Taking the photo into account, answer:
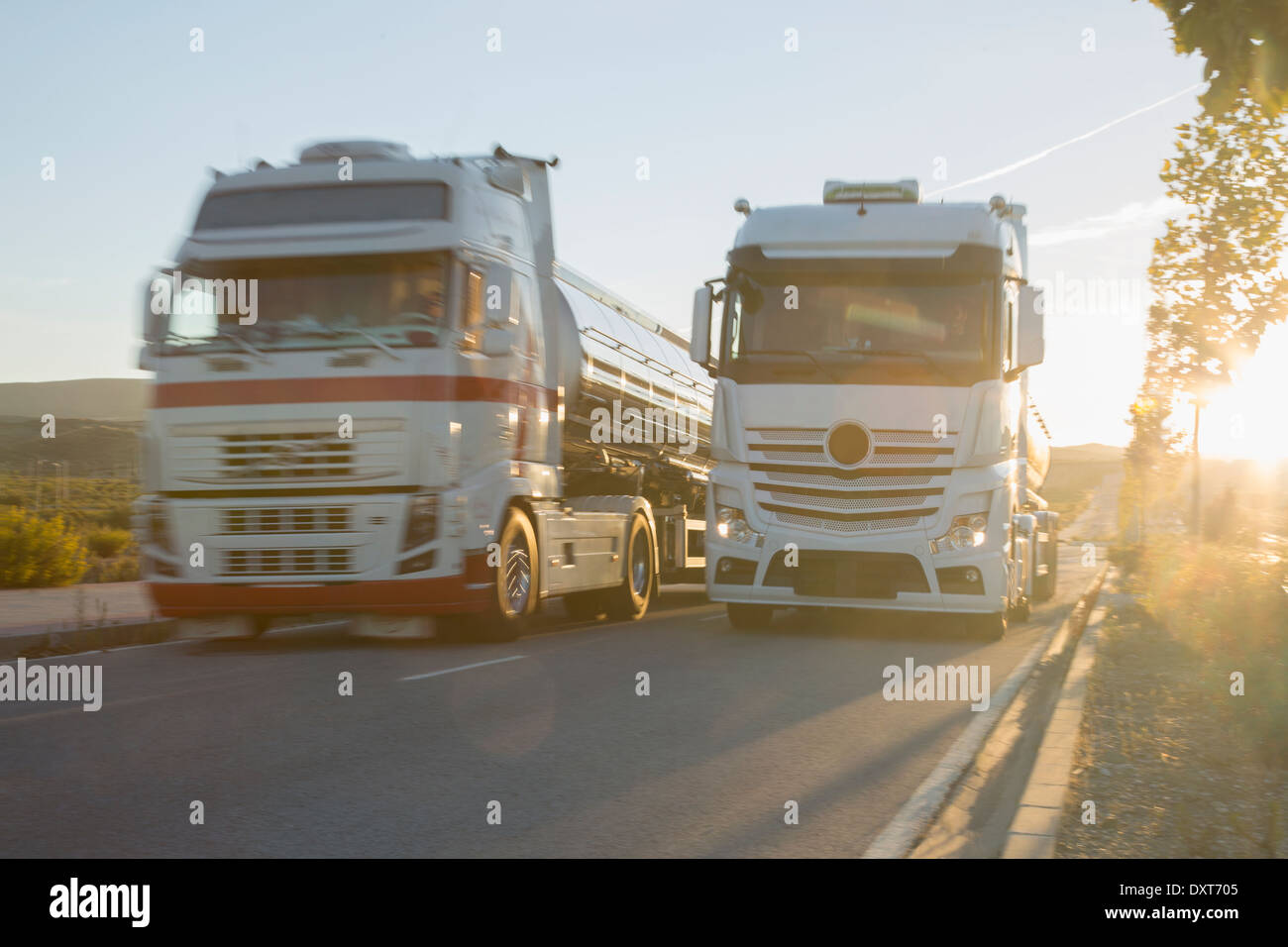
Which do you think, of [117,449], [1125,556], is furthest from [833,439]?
[117,449]

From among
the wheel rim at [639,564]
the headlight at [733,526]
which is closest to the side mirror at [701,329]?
the headlight at [733,526]

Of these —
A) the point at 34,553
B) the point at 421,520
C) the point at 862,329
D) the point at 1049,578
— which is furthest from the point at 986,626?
the point at 34,553

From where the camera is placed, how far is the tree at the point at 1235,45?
240 inches

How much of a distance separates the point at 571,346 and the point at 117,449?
237ft

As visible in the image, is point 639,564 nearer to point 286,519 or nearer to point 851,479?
point 851,479

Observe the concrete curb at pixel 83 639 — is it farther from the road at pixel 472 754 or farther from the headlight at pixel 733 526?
the headlight at pixel 733 526

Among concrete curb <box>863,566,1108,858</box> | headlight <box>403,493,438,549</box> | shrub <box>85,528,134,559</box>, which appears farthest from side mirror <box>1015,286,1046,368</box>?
shrub <box>85,528,134,559</box>

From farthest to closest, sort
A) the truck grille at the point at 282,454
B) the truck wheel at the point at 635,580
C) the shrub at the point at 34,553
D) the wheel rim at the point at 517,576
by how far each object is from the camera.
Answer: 1. the shrub at the point at 34,553
2. the truck wheel at the point at 635,580
3. the wheel rim at the point at 517,576
4. the truck grille at the point at 282,454

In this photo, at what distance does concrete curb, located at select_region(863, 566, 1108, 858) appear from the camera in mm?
5142

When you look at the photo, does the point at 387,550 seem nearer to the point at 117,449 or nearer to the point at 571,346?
the point at 571,346

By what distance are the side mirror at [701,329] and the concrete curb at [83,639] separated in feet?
20.1

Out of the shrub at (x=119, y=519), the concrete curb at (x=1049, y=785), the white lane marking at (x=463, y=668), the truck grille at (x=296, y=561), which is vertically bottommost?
the white lane marking at (x=463, y=668)

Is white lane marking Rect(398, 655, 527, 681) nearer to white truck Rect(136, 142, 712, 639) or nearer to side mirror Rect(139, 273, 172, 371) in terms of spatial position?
white truck Rect(136, 142, 712, 639)

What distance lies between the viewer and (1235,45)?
6215 millimetres
